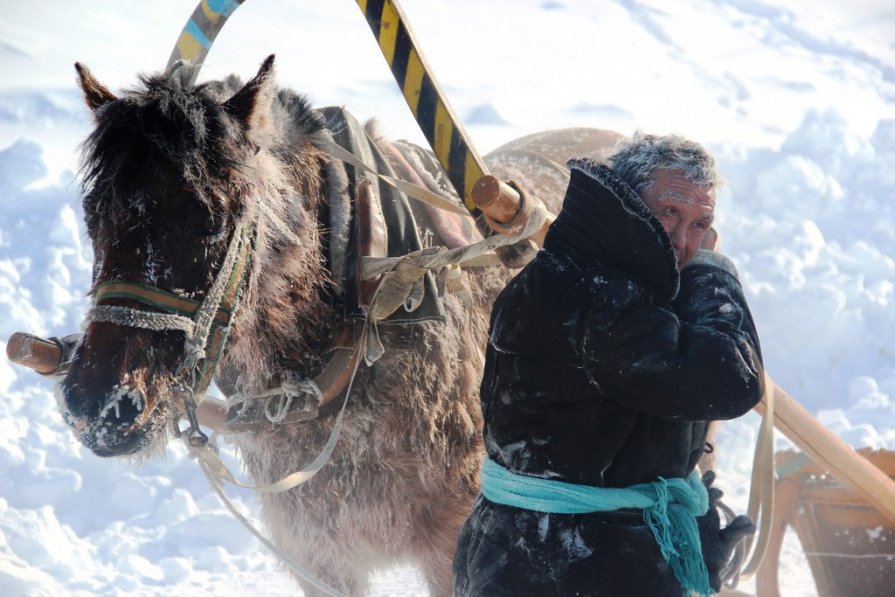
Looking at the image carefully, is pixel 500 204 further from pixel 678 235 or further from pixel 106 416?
pixel 106 416

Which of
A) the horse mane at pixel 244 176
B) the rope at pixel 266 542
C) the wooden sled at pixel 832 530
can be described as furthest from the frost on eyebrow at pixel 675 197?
the wooden sled at pixel 832 530

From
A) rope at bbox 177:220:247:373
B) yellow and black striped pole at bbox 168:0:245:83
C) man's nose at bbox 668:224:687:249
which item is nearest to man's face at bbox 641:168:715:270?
man's nose at bbox 668:224:687:249

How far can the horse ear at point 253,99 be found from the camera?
1.95 m

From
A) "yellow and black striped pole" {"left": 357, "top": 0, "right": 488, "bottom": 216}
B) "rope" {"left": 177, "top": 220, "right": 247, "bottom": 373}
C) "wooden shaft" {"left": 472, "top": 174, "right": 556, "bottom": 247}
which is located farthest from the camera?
"yellow and black striped pole" {"left": 357, "top": 0, "right": 488, "bottom": 216}

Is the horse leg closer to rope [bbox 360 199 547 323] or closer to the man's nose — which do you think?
rope [bbox 360 199 547 323]

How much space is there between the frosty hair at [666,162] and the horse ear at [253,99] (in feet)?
2.88

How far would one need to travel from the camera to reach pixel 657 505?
1.64 metres

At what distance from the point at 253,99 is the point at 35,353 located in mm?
961

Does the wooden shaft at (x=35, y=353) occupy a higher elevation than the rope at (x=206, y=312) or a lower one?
lower

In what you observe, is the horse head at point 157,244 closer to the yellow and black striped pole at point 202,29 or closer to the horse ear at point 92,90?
the horse ear at point 92,90

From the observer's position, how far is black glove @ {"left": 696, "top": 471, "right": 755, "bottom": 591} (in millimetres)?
1688

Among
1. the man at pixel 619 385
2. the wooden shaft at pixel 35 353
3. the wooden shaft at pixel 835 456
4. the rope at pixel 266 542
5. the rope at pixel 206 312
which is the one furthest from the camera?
the wooden shaft at pixel 835 456

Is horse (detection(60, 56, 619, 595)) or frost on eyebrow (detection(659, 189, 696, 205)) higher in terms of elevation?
frost on eyebrow (detection(659, 189, 696, 205))

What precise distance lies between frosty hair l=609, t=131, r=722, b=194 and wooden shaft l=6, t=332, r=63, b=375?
1619 mm
